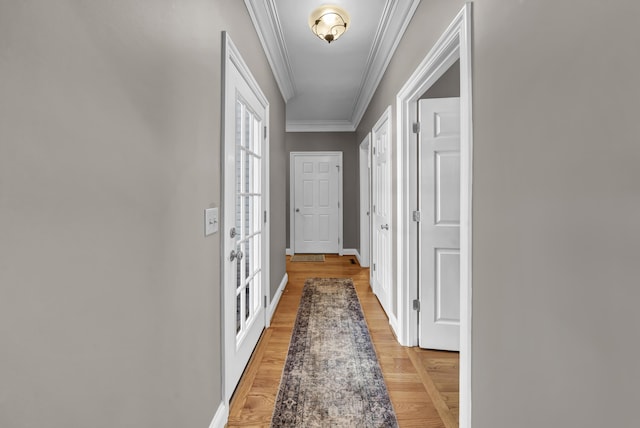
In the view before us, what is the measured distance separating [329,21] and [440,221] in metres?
1.72

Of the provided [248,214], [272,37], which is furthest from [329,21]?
[248,214]

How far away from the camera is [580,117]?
0.77 meters

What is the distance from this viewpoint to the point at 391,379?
1.96 m

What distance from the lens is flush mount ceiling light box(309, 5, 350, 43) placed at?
2350 millimetres

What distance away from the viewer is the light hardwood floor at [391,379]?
1.63 meters

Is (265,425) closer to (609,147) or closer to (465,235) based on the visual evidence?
(465,235)

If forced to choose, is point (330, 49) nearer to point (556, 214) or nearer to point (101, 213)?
point (556, 214)

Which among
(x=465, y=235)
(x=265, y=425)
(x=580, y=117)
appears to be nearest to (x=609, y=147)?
(x=580, y=117)

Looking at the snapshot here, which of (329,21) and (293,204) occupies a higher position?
(329,21)

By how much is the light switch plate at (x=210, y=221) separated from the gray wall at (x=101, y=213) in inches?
2.2

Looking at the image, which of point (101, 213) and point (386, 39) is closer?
point (101, 213)

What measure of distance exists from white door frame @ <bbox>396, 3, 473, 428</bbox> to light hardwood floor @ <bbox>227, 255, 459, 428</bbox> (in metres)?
0.21

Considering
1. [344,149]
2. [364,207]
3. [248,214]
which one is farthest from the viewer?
[344,149]

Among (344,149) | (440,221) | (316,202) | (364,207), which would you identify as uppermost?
(344,149)
